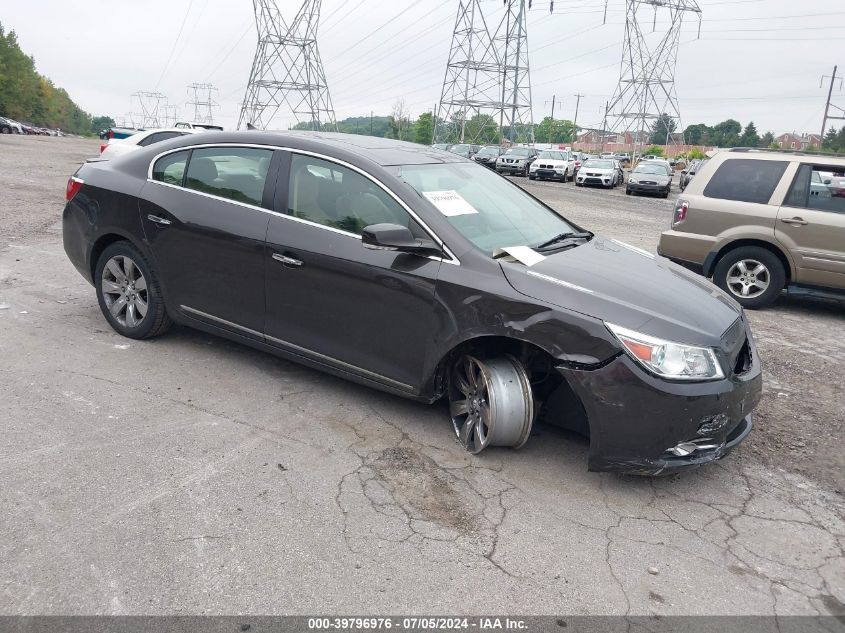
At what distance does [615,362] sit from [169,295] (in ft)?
10.7

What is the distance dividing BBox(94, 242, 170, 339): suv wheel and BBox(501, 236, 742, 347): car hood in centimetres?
281

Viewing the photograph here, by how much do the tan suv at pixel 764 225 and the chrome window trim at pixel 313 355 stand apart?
218 inches

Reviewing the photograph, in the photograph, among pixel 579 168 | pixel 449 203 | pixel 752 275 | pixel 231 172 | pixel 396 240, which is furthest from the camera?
pixel 579 168

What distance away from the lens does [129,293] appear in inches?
210

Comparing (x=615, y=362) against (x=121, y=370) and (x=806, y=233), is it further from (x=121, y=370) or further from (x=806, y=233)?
(x=806, y=233)

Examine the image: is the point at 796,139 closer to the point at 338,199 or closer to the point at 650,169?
the point at 650,169

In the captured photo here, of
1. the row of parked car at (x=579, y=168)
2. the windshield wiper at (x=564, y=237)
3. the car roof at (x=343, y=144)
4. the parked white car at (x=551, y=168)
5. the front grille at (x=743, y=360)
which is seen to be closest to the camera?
the front grille at (x=743, y=360)

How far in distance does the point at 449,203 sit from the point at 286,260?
3.56 feet

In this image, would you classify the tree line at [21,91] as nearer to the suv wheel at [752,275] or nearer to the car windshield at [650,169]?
the car windshield at [650,169]

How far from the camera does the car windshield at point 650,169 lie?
2823 cm

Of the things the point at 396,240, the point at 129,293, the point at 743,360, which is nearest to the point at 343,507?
the point at 396,240

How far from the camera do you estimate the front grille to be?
3.70 m

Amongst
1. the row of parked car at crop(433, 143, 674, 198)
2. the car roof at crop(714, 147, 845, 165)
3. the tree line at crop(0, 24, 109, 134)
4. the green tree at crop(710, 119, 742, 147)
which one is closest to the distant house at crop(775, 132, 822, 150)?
the green tree at crop(710, 119, 742, 147)

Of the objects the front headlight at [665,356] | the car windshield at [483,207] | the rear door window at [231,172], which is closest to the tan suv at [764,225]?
the car windshield at [483,207]
